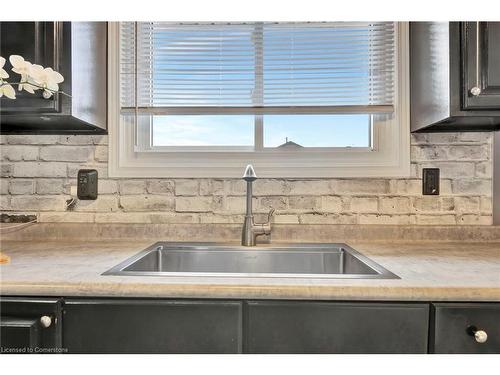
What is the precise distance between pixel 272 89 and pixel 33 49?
96cm

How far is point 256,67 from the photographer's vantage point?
179 centimetres

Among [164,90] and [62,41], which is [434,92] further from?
[62,41]

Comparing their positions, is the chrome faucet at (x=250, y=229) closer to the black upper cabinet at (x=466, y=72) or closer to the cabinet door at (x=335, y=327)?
the cabinet door at (x=335, y=327)

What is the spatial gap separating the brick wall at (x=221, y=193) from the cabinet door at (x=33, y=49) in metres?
0.39

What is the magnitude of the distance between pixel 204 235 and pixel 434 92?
3.56ft

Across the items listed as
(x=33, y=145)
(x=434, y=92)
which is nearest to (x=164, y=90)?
(x=33, y=145)

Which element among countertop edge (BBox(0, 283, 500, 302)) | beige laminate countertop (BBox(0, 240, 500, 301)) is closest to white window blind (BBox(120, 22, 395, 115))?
beige laminate countertop (BBox(0, 240, 500, 301))

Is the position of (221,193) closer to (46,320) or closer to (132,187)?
(132,187)

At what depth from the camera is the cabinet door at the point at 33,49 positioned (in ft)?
4.46

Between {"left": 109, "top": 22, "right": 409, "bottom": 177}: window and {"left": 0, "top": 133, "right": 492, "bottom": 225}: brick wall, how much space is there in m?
0.07

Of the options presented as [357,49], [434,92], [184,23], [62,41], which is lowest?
[434,92]

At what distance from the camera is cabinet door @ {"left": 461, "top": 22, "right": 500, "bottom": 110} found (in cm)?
128

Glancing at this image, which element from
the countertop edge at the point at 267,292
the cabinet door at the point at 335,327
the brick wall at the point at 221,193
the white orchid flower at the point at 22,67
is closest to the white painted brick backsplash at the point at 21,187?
the brick wall at the point at 221,193

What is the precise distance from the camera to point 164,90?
71.2 inches
